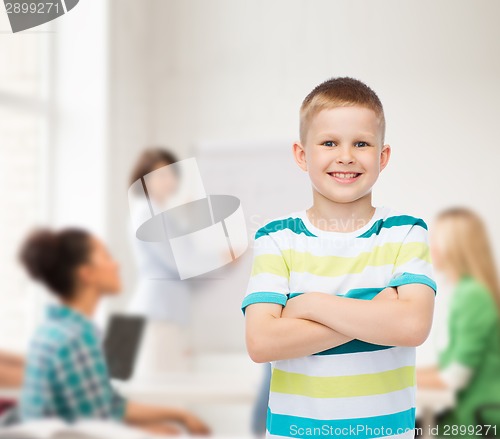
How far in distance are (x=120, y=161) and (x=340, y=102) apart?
1.67 meters

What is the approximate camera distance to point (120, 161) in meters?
2.11

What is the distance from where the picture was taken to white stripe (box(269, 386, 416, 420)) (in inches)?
18.8

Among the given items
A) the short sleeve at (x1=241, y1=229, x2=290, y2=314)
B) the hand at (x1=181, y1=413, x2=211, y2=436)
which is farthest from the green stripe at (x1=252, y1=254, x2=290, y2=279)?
the hand at (x1=181, y1=413, x2=211, y2=436)

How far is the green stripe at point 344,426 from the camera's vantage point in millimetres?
477

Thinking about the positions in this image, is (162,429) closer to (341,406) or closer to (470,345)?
(470,345)

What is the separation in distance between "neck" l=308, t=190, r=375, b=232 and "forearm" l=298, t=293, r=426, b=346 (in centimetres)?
7

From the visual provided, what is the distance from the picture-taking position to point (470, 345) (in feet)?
5.17

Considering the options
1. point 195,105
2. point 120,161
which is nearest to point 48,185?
point 120,161

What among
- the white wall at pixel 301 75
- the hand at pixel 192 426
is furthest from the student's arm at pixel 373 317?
the white wall at pixel 301 75

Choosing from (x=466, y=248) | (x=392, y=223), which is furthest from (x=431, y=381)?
(x=392, y=223)

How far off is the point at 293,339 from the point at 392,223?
0.39 ft

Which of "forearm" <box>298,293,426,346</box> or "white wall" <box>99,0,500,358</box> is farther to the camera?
"white wall" <box>99,0,500,358</box>

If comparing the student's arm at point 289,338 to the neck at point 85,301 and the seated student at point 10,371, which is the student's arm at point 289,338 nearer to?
the neck at point 85,301

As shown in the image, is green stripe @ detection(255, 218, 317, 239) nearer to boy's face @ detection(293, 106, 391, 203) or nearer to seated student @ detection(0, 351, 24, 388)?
boy's face @ detection(293, 106, 391, 203)
